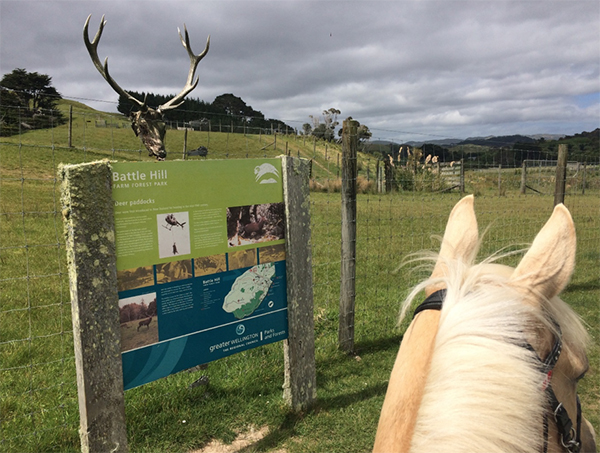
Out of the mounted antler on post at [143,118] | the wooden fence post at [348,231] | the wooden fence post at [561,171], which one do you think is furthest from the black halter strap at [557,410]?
the wooden fence post at [561,171]

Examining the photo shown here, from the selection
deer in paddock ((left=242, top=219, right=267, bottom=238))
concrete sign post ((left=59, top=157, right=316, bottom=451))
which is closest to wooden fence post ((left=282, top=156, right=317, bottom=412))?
concrete sign post ((left=59, top=157, right=316, bottom=451))

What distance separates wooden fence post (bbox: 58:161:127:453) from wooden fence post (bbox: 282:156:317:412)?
127 cm

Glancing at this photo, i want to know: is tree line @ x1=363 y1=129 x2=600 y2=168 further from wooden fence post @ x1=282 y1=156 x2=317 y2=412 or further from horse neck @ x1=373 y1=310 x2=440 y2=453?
horse neck @ x1=373 y1=310 x2=440 y2=453

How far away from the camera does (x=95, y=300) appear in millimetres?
2062

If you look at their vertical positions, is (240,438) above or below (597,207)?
below

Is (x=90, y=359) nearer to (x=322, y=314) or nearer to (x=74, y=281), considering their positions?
(x=74, y=281)

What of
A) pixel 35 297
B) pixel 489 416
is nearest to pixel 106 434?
pixel 489 416

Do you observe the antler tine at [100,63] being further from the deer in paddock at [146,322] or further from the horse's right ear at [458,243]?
the horse's right ear at [458,243]

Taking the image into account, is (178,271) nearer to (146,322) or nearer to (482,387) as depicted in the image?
(146,322)

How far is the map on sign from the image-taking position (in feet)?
8.84

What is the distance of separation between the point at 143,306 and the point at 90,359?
1.25 feet

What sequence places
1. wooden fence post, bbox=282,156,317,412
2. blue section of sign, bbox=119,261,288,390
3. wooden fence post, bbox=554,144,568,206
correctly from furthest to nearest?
wooden fence post, bbox=554,144,568,206
wooden fence post, bbox=282,156,317,412
blue section of sign, bbox=119,261,288,390

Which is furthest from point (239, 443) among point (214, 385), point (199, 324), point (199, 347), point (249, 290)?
point (249, 290)

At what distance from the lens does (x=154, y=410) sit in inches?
117
